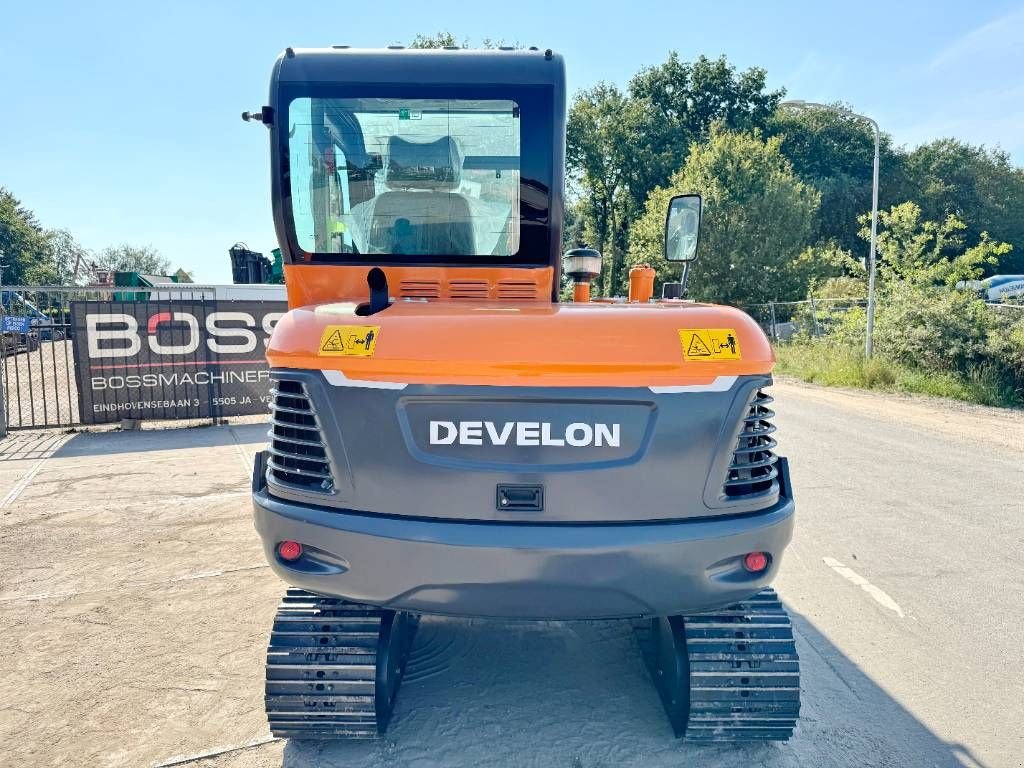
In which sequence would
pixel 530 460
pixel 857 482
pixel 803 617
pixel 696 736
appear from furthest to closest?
pixel 857 482 → pixel 803 617 → pixel 696 736 → pixel 530 460

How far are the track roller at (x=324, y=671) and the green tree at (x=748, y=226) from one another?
25.0 m

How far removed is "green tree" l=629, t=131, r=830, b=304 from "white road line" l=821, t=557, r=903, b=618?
22538 millimetres

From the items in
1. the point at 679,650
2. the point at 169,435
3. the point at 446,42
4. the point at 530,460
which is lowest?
the point at 169,435

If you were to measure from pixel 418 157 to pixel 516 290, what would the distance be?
2.62 ft

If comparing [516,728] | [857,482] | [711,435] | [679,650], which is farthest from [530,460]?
[857,482]

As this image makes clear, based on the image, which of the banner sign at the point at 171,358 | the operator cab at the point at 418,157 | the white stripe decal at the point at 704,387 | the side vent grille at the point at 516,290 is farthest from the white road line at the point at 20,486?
the white stripe decal at the point at 704,387

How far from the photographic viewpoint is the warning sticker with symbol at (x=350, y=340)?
2260mm

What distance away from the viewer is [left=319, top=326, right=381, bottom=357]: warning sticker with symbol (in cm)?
226

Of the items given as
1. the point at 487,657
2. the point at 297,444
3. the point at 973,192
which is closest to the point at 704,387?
the point at 297,444

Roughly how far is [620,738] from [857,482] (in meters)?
5.26

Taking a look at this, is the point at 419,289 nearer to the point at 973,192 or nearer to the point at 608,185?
the point at 608,185

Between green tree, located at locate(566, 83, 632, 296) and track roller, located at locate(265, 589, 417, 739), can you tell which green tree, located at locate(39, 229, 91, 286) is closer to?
green tree, located at locate(566, 83, 632, 296)

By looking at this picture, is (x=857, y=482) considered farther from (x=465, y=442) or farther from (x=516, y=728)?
(x=465, y=442)

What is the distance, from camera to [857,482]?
6.99 meters
